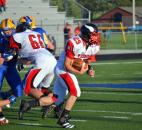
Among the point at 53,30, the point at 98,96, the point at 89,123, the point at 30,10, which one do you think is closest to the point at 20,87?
the point at 89,123

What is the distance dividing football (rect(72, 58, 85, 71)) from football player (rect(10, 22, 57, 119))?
39 centimetres

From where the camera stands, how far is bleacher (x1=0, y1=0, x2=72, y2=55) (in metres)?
28.5

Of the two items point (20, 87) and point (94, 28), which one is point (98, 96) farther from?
point (94, 28)

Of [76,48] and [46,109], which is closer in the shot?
[76,48]

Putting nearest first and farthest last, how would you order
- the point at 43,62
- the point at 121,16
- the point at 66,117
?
the point at 66,117 < the point at 43,62 < the point at 121,16

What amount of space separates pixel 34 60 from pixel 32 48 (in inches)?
7.4

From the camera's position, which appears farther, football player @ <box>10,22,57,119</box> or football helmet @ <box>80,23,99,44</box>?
football player @ <box>10,22,57,119</box>

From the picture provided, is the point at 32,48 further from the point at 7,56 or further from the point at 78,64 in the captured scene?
the point at 78,64

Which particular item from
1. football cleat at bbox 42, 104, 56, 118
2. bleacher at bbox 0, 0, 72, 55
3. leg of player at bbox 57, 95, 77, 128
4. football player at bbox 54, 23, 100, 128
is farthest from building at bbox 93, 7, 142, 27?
leg of player at bbox 57, 95, 77, 128

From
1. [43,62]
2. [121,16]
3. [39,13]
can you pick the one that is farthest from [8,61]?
[121,16]

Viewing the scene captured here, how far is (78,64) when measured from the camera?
842cm

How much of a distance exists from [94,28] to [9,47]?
1382 mm

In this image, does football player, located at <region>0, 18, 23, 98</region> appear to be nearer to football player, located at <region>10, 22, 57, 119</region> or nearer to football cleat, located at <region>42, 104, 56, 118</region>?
football player, located at <region>10, 22, 57, 119</region>

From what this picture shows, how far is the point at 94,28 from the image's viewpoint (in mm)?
8414
